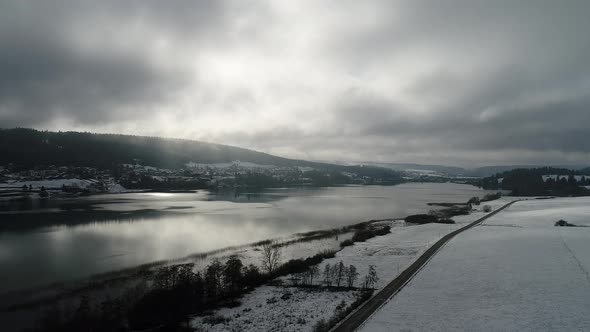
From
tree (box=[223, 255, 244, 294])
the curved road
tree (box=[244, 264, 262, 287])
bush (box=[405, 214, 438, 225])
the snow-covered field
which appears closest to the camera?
the curved road

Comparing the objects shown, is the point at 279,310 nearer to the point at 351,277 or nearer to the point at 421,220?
the point at 351,277

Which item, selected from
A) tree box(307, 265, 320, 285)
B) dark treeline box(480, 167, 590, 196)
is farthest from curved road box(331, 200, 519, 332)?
dark treeline box(480, 167, 590, 196)

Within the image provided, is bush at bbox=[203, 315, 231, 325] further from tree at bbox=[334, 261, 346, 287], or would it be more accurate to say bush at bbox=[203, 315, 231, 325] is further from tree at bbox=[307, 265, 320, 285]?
tree at bbox=[334, 261, 346, 287]

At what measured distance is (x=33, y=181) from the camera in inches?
4306

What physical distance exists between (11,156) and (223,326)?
160524 mm

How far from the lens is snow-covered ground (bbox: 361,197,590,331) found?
51.2 feet

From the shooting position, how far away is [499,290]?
65.3ft

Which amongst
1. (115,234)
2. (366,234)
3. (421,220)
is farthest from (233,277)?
(421,220)

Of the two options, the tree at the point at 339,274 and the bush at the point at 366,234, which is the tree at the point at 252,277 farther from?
the bush at the point at 366,234

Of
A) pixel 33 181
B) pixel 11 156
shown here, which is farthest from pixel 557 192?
pixel 11 156

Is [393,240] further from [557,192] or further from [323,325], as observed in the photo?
[557,192]

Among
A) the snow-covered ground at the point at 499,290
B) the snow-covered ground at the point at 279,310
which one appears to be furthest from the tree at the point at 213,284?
the snow-covered ground at the point at 499,290

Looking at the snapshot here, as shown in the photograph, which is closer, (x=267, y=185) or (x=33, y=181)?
(x=33, y=181)

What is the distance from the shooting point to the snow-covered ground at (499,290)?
1559 cm
